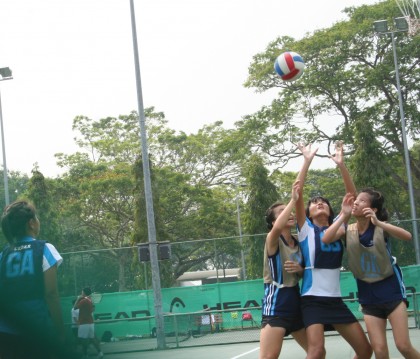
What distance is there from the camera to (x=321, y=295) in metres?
7.18

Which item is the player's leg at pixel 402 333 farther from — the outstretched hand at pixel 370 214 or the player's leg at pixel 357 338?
the outstretched hand at pixel 370 214

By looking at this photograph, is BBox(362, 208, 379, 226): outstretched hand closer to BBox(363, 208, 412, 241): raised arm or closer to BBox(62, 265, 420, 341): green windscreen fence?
BBox(363, 208, 412, 241): raised arm

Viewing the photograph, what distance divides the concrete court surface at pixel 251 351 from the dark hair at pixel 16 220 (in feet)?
22.5

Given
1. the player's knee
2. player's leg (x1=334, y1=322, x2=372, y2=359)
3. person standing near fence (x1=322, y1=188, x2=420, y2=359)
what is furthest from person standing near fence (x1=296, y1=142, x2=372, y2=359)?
the player's knee

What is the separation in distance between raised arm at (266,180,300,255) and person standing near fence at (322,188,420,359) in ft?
1.46

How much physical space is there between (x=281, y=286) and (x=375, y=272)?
2.81ft

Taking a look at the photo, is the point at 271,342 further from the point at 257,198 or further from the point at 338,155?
the point at 257,198

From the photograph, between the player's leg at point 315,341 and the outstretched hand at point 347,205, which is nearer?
the player's leg at point 315,341

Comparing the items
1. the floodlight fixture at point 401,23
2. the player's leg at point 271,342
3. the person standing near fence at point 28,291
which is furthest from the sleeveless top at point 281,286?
the floodlight fixture at point 401,23

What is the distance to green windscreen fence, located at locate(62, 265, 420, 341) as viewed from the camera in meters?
20.9

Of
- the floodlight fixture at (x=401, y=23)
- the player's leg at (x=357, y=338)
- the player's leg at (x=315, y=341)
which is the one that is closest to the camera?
the player's leg at (x=315, y=341)

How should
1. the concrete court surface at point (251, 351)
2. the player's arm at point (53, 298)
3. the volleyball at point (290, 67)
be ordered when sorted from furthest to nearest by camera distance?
the concrete court surface at point (251, 351)
the volleyball at point (290, 67)
the player's arm at point (53, 298)

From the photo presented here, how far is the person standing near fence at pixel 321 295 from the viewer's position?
7113mm

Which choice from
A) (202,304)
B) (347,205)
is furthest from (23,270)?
(202,304)
